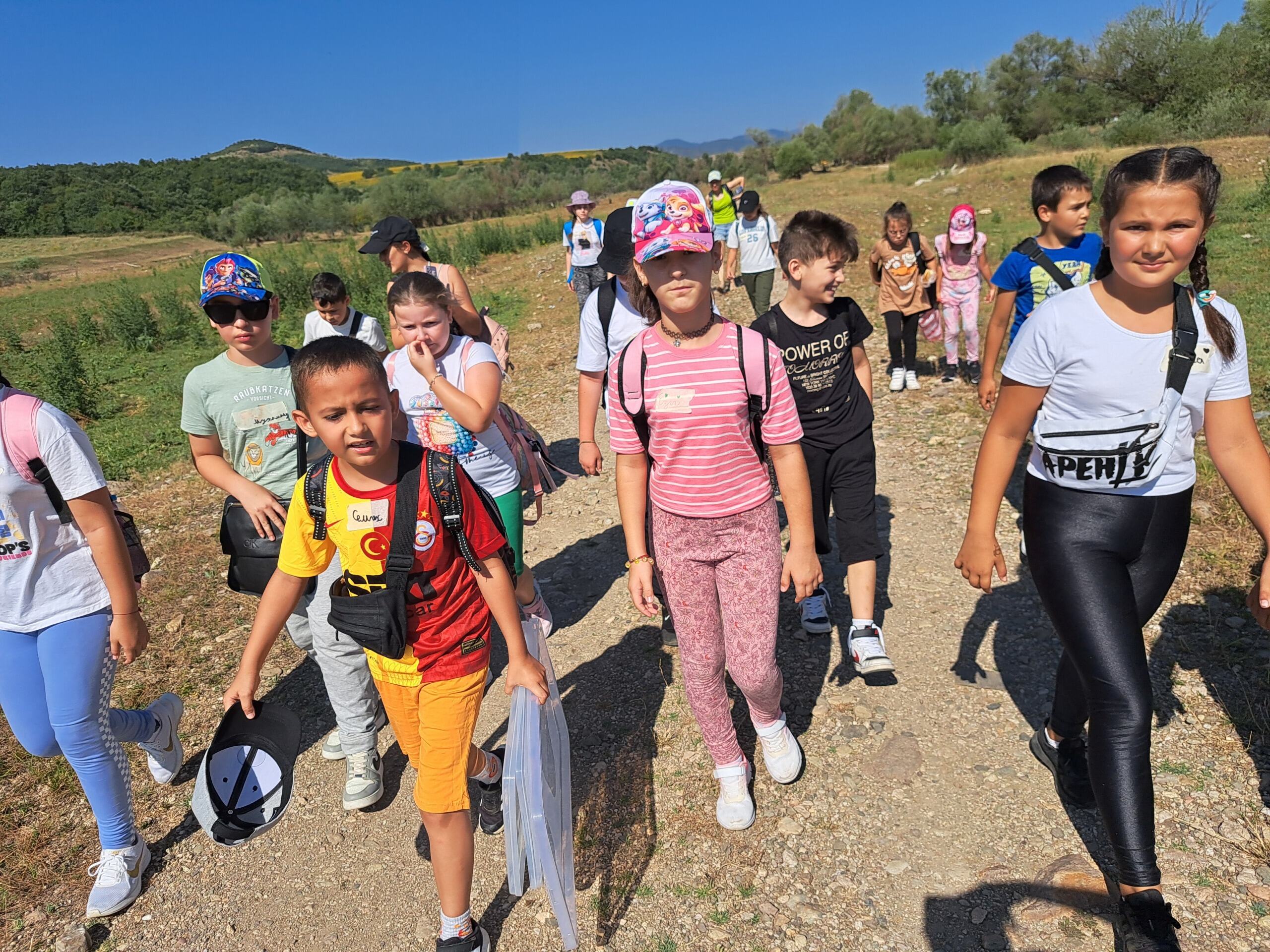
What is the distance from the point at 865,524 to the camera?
11.4 ft

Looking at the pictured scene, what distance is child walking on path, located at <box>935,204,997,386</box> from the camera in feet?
23.4

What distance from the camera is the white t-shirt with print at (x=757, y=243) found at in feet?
30.1

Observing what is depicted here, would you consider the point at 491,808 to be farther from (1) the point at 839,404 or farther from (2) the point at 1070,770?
(1) the point at 839,404

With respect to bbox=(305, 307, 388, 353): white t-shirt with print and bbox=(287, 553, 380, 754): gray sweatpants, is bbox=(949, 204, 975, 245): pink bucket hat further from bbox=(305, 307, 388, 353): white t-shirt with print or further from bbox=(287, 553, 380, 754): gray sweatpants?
bbox=(287, 553, 380, 754): gray sweatpants

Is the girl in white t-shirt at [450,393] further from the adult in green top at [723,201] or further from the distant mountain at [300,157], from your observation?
the distant mountain at [300,157]

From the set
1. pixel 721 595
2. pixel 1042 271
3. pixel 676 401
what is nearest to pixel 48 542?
pixel 676 401

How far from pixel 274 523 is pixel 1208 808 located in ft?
11.7

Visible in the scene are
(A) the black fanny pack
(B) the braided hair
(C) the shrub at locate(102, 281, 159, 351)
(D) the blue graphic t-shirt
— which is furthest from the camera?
(C) the shrub at locate(102, 281, 159, 351)

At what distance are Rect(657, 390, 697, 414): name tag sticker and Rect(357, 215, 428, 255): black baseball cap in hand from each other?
10.5ft

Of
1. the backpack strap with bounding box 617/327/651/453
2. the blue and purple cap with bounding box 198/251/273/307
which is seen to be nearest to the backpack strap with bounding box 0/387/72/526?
the blue and purple cap with bounding box 198/251/273/307

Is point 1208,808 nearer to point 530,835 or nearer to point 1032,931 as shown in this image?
point 1032,931

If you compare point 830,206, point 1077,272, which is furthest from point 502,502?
point 830,206

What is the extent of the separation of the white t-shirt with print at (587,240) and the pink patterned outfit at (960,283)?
4220 mm

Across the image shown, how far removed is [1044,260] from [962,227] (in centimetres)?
321
